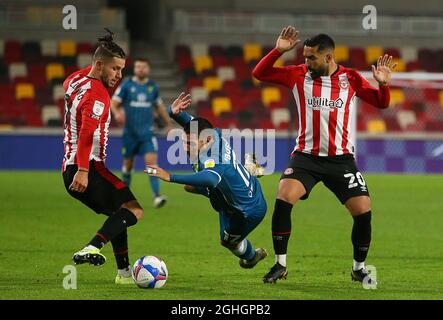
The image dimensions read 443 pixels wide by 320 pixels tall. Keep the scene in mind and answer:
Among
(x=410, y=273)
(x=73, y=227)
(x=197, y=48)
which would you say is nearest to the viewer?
(x=410, y=273)

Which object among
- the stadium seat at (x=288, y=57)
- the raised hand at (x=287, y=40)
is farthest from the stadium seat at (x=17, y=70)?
the raised hand at (x=287, y=40)

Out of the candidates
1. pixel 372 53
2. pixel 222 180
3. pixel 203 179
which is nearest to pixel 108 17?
pixel 372 53

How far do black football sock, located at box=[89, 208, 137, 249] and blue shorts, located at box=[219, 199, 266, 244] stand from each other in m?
0.88

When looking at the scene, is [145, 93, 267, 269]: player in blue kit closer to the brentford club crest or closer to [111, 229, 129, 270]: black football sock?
[111, 229, 129, 270]: black football sock

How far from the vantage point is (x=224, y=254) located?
1017cm

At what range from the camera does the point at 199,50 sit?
29812mm

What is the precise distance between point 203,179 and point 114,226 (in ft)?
2.62

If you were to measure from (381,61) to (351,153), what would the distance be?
2.69 feet

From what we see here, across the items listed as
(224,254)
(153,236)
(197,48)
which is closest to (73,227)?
(153,236)

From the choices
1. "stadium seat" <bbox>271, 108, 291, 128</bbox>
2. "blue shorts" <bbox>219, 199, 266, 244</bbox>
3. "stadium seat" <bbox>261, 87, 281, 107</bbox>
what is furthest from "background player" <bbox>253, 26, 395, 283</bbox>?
"stadium seat" <bbox>261, 87, 281, 107</bbox>

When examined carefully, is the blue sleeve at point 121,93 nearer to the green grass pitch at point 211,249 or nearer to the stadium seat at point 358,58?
the green grass pitch at point 211,249

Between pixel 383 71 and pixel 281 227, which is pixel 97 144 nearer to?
pixel 281 227

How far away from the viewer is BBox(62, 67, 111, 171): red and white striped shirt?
7.63m
